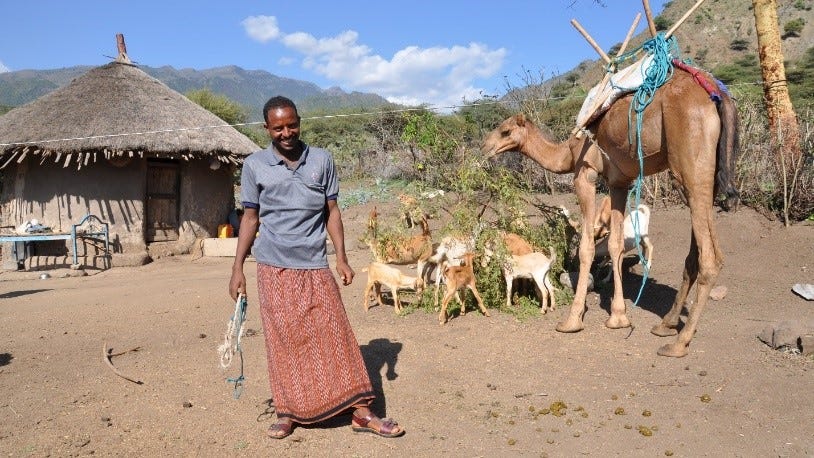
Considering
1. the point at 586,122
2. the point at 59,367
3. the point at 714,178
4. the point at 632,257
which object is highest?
the point at 586,122

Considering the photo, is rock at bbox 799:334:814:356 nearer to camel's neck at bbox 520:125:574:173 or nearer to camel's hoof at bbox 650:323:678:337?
camel's hoof at bbox 650:323:678:337

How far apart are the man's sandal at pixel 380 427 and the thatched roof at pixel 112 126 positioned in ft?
33.3

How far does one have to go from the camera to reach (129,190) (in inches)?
518

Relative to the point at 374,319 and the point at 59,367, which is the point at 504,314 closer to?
the point at 374,319

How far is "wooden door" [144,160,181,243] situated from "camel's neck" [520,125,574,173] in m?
9.68

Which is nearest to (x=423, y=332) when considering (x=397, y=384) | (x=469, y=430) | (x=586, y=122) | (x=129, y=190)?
(x=397, y=384)

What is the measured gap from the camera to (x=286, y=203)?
12.6ft

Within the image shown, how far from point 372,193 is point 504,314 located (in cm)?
1400

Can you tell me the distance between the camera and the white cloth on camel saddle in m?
5.57

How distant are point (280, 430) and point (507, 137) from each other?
4182 millimetres

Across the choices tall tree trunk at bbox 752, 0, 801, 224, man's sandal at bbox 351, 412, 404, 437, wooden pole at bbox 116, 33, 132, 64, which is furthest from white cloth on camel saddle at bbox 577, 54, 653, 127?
wooden pole at bbox 116, 33, 132, 64

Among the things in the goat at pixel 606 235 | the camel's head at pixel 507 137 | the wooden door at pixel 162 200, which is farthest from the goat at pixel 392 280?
the wooden door at pixel 162 200

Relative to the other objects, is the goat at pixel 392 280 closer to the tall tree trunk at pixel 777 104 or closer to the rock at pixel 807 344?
the rock at pixel 807 344

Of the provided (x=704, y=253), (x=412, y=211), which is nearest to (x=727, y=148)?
(x=704, y=253)
